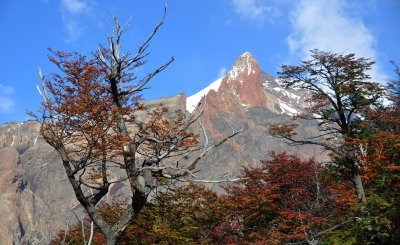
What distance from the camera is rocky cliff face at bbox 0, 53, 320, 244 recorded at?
365 feet

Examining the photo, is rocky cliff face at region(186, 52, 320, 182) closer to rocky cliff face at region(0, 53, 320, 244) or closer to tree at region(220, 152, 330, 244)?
rocky cliff face at region(0, 53, 320, 244)

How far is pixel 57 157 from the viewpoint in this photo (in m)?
141

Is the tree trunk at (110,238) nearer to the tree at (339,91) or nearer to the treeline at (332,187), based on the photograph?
the treeline at (332,187)

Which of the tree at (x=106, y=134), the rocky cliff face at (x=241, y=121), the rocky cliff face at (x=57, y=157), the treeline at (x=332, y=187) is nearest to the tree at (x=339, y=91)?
the treeline at (x=332, y=187)

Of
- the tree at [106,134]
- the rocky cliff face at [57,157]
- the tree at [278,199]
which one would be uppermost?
the rocky cliff face at [57,157]

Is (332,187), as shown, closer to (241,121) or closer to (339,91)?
(339,91)

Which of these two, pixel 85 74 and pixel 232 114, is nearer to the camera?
pixel 85 74

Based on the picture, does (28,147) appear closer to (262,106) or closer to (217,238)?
(262,106)

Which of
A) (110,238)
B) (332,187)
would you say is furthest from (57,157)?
(110,238)

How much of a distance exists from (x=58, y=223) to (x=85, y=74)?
410ft

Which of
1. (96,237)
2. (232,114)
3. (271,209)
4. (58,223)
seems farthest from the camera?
(232,114)

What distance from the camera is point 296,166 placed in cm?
2084

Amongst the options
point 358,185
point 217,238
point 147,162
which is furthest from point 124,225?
point 217,238

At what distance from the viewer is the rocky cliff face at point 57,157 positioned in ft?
365
